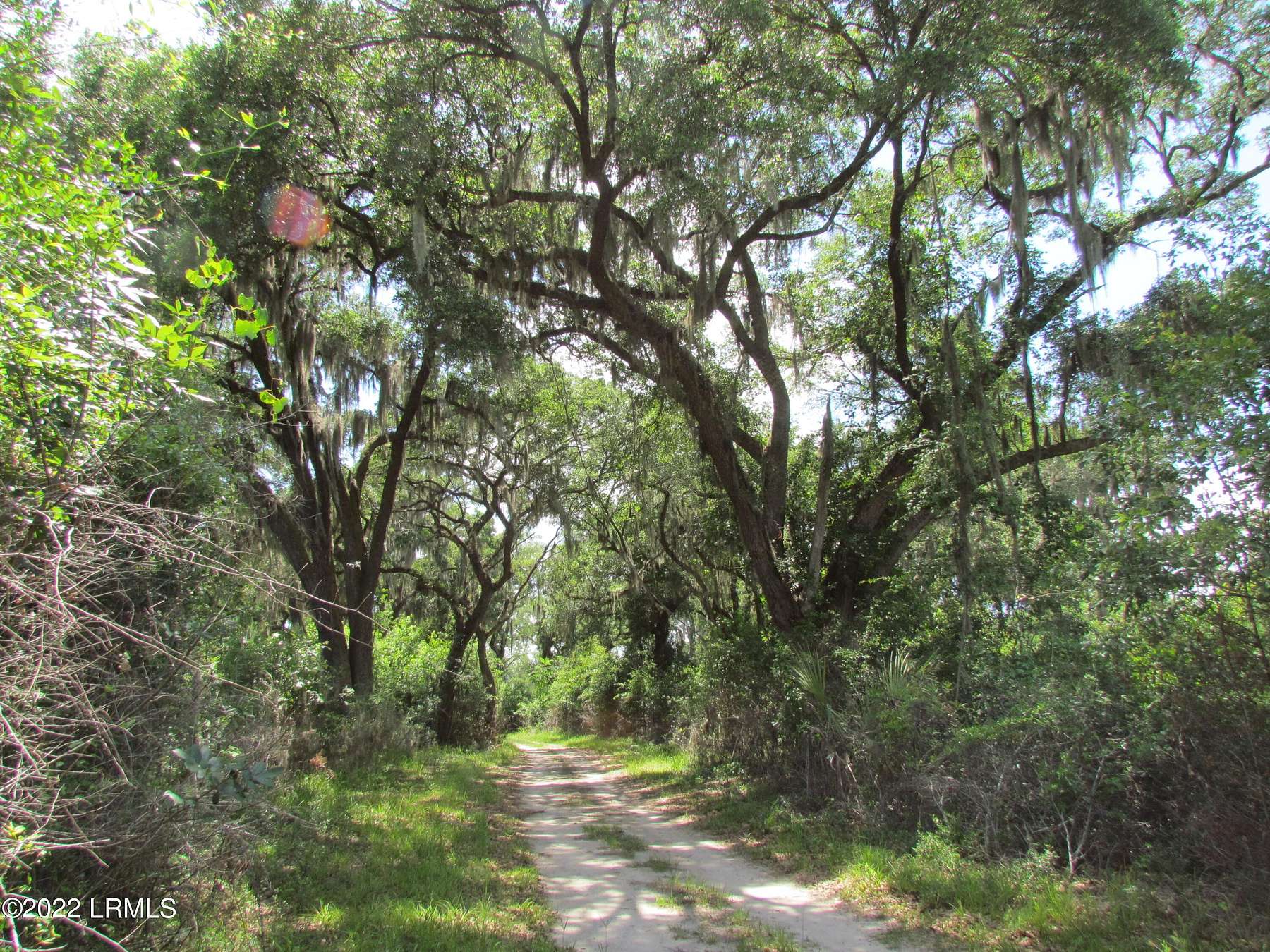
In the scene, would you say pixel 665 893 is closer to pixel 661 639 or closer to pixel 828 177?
pixel 828 177

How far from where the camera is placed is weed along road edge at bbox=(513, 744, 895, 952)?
15.7ft

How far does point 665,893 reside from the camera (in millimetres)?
5840

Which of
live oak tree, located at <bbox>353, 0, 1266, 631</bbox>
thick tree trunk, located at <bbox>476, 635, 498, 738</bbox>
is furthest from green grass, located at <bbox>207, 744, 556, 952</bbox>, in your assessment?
thick tree trunk, located at <bbox>476, 635, 498, 738</bbox>

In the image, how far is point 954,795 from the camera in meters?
6.37

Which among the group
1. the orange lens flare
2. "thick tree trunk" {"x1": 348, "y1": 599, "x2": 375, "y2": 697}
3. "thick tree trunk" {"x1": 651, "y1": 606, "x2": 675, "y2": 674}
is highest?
the orange lens flare

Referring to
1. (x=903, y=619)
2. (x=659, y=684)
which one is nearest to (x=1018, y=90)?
(x=903, y=619)

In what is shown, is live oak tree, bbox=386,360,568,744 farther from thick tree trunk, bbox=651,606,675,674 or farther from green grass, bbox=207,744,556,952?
green grass, bbox=207,744,556,952

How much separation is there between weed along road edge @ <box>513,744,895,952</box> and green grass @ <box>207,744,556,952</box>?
313 millimetres

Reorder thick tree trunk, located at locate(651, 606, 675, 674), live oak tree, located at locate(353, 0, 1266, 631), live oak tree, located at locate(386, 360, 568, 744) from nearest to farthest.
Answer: live oak tree, located at locate(353, 0, 1266, 631)
live oak tree, located at locate(386, 360, 568, 744)
thick tree trunk, located at locate(651, 606, 675, 674)

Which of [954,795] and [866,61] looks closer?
[954,795]

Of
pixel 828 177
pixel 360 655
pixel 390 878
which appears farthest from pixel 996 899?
pixel 360 655

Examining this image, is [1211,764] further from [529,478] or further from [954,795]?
[529,478]

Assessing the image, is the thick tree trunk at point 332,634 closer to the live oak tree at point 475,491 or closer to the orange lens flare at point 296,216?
the live oak tree at point 475,491

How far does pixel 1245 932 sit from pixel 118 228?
21.3ft
